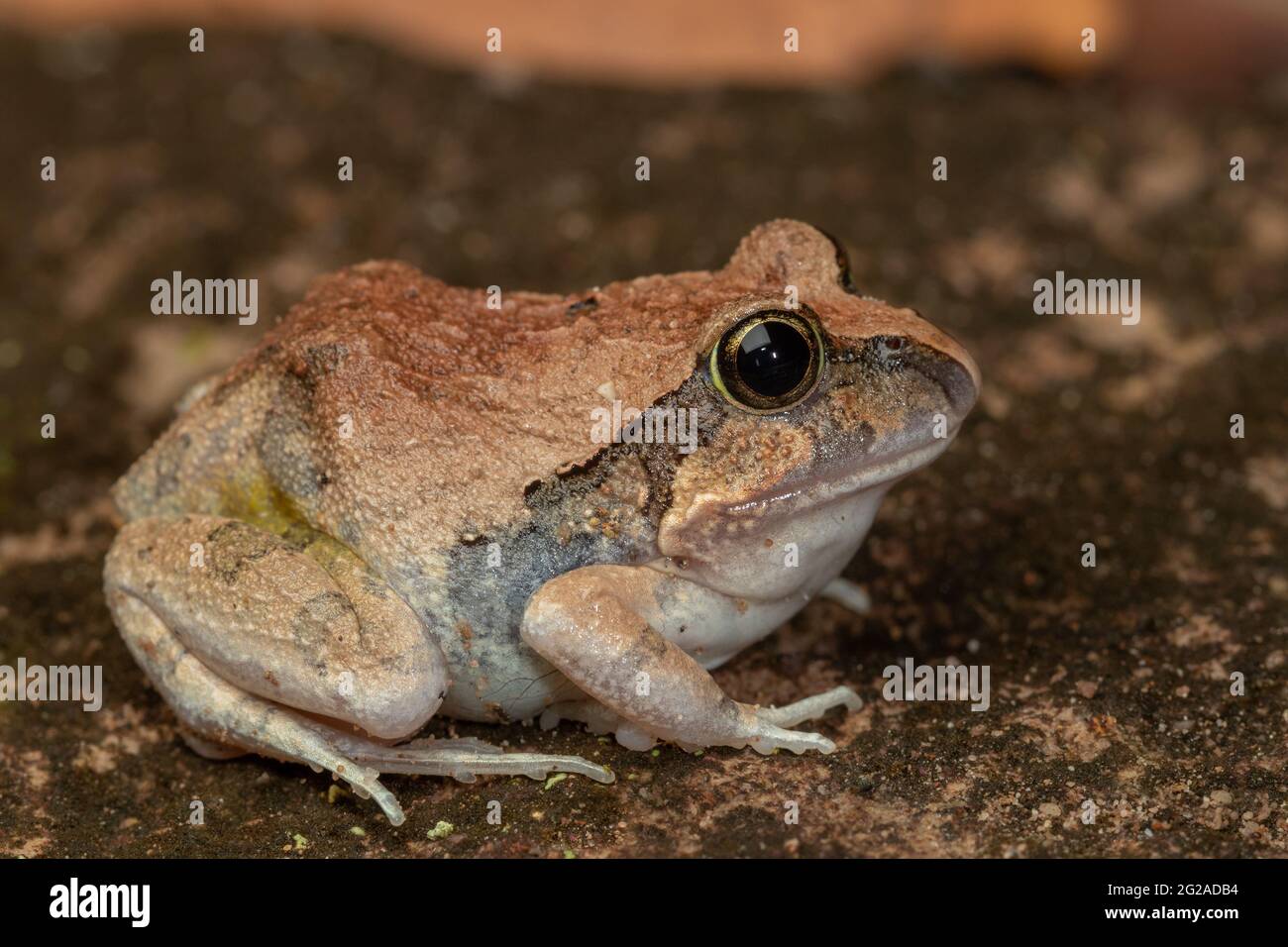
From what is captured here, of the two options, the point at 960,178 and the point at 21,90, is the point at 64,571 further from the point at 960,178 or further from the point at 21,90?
the point at 960,178

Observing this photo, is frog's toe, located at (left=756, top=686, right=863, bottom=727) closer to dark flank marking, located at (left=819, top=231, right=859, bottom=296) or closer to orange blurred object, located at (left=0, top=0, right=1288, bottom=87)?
dark flank marking, located at (left=819, top=231, right=859, bottom=296)

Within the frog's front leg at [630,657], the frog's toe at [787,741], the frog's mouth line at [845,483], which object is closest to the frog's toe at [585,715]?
the frog's front leg at [630,657]

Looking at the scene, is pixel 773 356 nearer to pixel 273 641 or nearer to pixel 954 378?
pixel 954 378

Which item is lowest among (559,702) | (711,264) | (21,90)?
(559,702)

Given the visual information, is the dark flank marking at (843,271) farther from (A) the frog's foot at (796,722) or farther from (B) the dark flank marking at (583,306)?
(A) the frog's foot at (796,722)

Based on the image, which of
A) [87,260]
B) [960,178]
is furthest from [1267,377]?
[87,260]

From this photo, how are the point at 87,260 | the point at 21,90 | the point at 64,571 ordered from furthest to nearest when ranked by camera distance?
the point at 21,90
the point at 87,260
the point at 64,571

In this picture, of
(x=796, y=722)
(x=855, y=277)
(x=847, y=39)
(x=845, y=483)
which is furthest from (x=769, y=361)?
(x=847, y=39)
